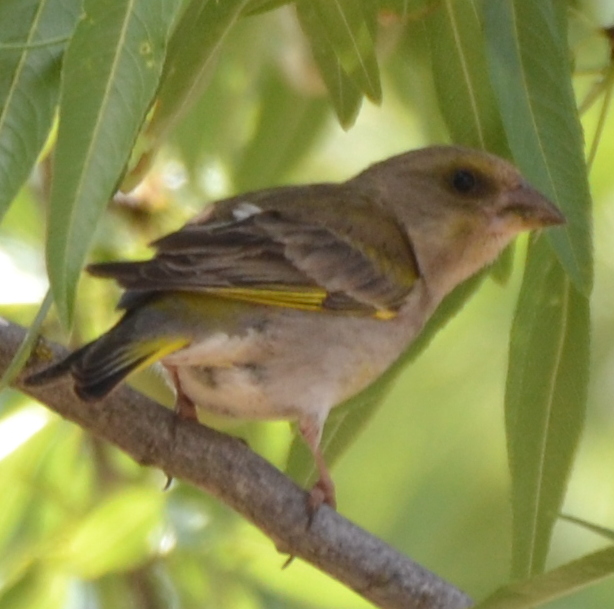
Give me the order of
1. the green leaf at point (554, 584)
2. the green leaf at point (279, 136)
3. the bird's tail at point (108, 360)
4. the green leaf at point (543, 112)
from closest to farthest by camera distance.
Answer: the green leaf at point (554, 584)
the bird's tail at point (108, 360)
the green leaf at point (543, 112)
the green leaf at point (279, 136)

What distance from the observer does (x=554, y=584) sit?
1.90 meters

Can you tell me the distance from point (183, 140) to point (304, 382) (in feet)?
3.79

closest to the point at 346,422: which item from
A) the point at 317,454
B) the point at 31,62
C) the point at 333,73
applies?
the point at 317,454

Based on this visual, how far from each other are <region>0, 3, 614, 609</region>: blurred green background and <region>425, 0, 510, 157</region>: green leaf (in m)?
0.17

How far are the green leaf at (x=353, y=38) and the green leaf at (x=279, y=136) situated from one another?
0.96m

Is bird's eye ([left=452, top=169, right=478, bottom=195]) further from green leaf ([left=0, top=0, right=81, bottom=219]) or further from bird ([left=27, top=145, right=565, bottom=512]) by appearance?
green leaf ([left=0, top=0, right=81, bottom=219])

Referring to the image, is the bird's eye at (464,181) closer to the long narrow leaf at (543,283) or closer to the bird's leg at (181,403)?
the long narrow leaf at (543,283)

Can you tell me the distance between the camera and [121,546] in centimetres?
281

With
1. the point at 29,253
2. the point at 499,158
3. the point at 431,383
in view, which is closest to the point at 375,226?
the point at 499,158

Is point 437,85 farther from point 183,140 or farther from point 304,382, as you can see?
point 183,140

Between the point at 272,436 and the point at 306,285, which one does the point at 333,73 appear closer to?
the point at 306,285

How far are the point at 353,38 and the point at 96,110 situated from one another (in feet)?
2.47

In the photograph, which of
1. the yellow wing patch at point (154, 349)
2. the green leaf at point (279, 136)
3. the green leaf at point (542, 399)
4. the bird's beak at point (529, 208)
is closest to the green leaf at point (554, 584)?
the green leaf at point (542, 399)

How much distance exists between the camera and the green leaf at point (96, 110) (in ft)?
6.24
